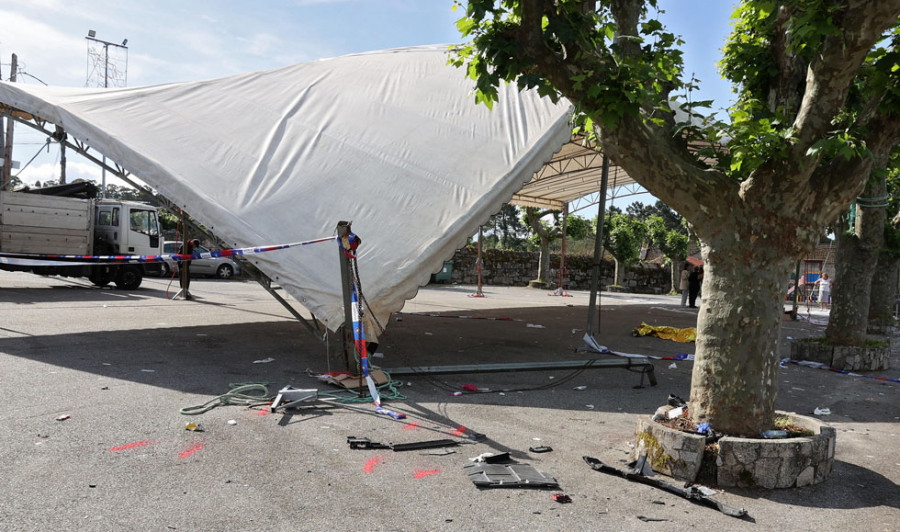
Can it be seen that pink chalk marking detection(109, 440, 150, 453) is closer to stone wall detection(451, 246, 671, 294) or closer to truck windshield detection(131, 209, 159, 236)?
truck windshield detection(131, 209, 159, 236)

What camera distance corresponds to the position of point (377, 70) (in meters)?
10.2

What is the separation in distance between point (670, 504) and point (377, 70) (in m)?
8.34

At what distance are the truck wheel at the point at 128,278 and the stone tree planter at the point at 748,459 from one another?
17477 mm

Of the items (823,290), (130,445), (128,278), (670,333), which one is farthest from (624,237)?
(130,445)

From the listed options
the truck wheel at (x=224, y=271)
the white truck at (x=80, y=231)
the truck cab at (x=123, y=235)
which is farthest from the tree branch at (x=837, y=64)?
the truck wheel at (x=224, y=271)

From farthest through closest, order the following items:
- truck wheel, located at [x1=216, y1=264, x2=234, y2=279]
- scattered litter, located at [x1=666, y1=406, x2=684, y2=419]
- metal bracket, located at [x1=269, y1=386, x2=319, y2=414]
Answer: truck wheel, located at [x1=216, y1=264, x2=234, y2=279], metal bracket, located at [x1=269, y1=386, x2=319, y2=414], scattered litter, located at [x1=666, y1=406, x2=684, y2=419]

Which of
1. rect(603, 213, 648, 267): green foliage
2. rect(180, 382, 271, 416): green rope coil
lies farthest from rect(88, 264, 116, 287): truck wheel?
rect(603, 213, 648, 267): green foliage

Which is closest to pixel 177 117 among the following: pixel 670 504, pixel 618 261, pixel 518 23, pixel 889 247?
pixel 518 23

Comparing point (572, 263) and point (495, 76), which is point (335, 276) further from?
point (572, 263)

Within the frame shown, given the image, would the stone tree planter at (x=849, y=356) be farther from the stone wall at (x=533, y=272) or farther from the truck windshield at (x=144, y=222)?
the stone wall at (x=533, y=272)

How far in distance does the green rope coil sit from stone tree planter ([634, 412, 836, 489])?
331 centimetres

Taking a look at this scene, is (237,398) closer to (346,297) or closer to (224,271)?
(346,297)

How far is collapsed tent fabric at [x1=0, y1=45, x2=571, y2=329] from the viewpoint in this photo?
22.4ft

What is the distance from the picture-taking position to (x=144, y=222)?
19547mm
